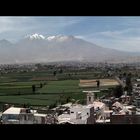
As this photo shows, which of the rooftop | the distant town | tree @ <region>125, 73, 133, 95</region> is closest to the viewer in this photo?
the rooftop

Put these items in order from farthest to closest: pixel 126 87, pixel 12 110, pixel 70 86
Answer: pixel 70 86
pixel 126 87
pixel 12 110

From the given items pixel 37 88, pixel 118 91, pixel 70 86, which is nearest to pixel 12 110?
pixel 37 88

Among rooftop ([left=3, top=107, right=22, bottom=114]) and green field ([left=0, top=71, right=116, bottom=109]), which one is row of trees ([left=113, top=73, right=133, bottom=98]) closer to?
green field ([left=0, top=71, right=116, bottom=109])

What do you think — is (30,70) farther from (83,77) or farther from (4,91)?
(83,77)

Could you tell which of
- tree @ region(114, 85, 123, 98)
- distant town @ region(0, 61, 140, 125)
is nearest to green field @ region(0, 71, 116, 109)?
distant town @ region(0, 61, 140, 125)

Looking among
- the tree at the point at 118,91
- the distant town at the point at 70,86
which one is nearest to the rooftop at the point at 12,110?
the distant town at the point at 70,86

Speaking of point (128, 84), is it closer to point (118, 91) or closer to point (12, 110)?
point (118, 91)

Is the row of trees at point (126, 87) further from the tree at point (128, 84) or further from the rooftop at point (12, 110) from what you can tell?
the rooftop at point (12, 110)
